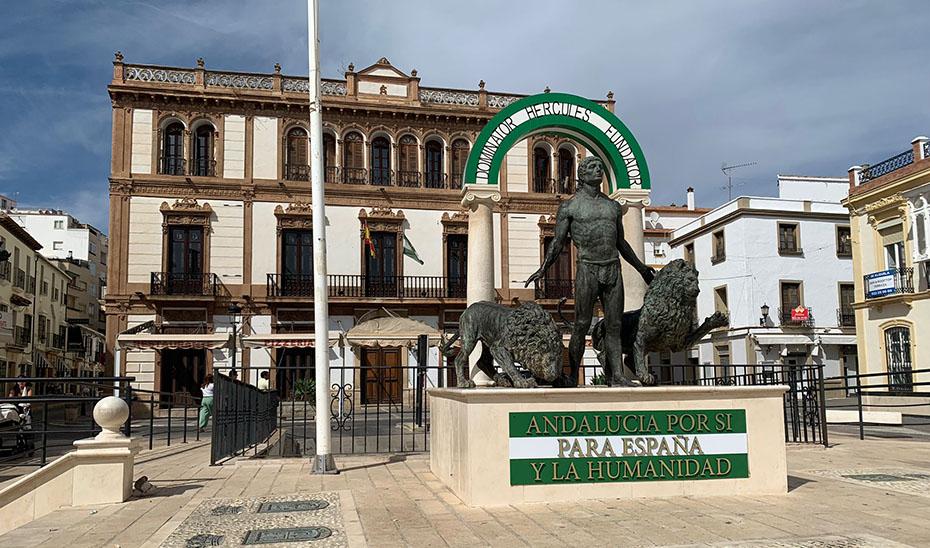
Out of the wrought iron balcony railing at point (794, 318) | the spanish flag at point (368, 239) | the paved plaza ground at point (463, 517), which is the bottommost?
the paved plaza ground at point (463, 517)

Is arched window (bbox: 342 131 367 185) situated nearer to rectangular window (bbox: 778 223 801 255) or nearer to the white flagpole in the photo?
rectangular window (bbox: 778 223 801 255)

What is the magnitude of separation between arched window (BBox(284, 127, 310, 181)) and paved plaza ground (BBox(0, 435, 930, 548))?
2031 cm

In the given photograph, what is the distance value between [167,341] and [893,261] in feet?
78.3

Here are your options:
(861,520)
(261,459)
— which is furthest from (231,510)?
(861,520)

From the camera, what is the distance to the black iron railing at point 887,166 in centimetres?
2416

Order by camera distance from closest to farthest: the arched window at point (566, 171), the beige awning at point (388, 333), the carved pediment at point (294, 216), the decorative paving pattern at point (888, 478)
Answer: the decorative paving pattern at point (888, 478) < the beige awning at point (388, 333) < the carved pediment at point (294, 216) < the arched window at point (566, 171)

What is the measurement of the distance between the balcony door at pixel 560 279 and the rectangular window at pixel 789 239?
9.93m

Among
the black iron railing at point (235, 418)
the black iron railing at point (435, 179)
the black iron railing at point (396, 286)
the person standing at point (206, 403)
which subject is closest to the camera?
the black iron railing at point (235, 418)

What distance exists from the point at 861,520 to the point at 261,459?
23.4 ft

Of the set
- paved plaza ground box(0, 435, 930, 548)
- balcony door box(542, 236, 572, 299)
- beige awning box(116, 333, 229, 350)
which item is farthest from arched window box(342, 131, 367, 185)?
paved plaza ground box(0, 435, 930, 548)

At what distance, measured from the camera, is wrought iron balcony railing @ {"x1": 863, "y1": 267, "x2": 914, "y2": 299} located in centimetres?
2385

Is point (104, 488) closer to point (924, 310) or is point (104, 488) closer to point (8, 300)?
point (924, 310)

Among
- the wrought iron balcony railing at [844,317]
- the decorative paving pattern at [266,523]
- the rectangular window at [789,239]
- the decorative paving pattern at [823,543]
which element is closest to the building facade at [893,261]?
the wrought iron balcony railing at [844,317]

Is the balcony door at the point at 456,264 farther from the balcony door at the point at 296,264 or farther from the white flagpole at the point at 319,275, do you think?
the white flagpole at the point at 319,275
